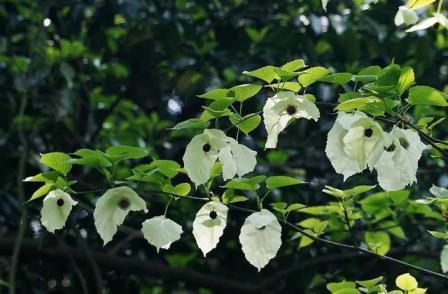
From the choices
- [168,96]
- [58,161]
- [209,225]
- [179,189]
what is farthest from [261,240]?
[168,96]

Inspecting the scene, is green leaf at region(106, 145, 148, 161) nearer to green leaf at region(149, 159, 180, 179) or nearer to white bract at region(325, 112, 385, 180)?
green leaf at region(149, 159, 180, 179)

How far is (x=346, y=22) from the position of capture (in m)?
2.25

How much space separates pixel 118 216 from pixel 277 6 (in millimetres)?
1381

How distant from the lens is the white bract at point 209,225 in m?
1.13

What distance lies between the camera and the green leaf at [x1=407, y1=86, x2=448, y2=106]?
1067 mm

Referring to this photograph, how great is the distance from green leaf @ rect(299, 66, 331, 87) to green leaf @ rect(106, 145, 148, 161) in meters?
0.22

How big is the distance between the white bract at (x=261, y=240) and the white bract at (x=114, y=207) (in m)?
0.13

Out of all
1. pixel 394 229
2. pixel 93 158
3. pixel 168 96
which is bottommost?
pixel 168 96

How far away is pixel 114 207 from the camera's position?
1139 mm

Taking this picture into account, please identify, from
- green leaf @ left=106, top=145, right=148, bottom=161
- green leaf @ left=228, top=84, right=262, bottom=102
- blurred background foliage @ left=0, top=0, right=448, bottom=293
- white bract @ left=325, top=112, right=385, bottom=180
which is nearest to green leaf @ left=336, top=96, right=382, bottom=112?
white bract @ left=325, top=112, right=385, bottom=180

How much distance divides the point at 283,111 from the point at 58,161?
308 millimetres

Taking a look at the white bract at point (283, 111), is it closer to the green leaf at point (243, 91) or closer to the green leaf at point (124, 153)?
the green leaf at point (243, 91)

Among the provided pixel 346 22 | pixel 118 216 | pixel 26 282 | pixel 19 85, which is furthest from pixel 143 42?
pixel 118 216

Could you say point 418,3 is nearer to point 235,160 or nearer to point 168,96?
point 235,160
